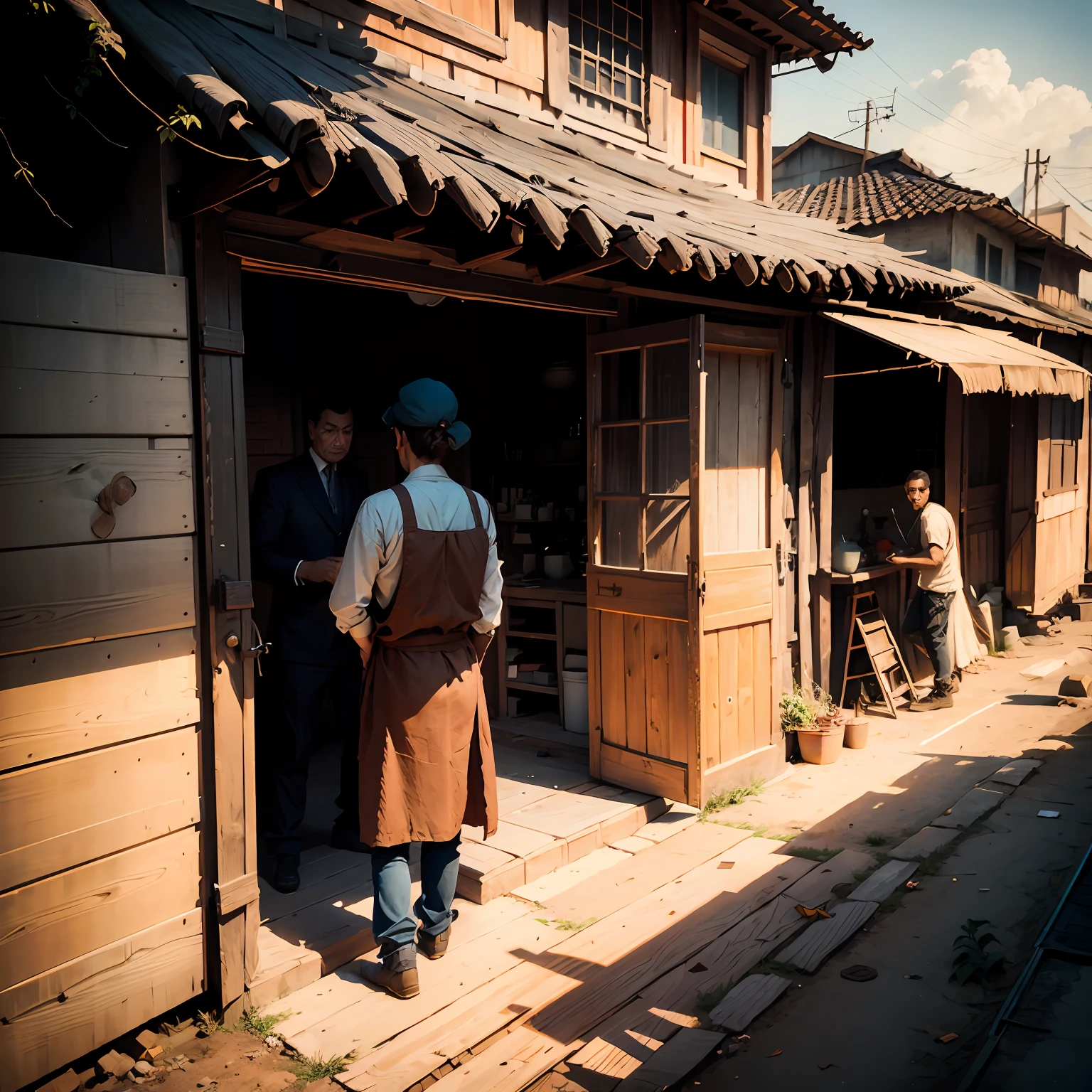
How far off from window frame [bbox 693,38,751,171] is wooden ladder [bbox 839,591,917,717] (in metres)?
3.86

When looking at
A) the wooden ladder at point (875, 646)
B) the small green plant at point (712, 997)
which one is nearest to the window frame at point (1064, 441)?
the wooden ladder at point (875, 646)

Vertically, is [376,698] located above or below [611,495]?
below

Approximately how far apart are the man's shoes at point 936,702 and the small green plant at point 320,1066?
5.85 metres

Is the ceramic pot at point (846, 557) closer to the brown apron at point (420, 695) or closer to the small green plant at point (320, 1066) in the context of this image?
the brown apron at point (420, 695)

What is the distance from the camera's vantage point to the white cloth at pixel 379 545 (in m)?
3.35

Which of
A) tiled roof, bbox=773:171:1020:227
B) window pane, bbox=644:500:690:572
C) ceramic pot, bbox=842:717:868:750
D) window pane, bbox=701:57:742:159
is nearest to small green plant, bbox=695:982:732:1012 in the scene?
window pane, bbox=644:500:690:572

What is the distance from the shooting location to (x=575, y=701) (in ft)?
21.1

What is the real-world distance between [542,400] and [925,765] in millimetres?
4035

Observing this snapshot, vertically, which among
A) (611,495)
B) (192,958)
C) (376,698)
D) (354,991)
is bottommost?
(354,991)

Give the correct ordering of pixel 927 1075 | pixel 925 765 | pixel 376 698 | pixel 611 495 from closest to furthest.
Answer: pixel 927 1075
pixel 376 698
pixel 611 495
pixel 925 765

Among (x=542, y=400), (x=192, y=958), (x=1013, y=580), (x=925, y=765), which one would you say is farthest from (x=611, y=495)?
(x=1013, y=580)

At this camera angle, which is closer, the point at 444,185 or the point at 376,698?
the point at 444,185

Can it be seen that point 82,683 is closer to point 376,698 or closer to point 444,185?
point 376,698

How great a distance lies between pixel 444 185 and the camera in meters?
3.10
